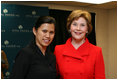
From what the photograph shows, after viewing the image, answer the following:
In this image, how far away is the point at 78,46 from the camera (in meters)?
1.47

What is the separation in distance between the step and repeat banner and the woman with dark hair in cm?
202

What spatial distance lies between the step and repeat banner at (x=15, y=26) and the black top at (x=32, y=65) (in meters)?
2.07

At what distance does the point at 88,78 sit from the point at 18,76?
0.57 m

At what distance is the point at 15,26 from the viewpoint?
3264mm

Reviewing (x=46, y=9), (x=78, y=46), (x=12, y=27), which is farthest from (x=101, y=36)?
(x=78, y=46)

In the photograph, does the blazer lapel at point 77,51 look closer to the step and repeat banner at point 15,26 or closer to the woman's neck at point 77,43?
the woman's neck at point 77,43

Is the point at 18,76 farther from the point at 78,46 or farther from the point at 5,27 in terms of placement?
the point at 5,27

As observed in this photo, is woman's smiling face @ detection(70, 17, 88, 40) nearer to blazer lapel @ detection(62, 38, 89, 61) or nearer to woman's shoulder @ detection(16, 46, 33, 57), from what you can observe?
blazer lapel @ detection(62, 38, 89, 61)

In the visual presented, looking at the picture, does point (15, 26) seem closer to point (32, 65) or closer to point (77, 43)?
point (77, 43)

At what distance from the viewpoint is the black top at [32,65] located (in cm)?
115

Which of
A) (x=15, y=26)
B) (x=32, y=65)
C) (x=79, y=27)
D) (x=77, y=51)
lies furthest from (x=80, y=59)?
(x=15, y=26)

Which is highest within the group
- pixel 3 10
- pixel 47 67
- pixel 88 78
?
pixel 3 10

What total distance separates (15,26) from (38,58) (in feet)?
7.24

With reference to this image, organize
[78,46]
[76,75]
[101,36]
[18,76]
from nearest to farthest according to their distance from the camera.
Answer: [18,76] → [76,75] → [78,46] → [101,36]
